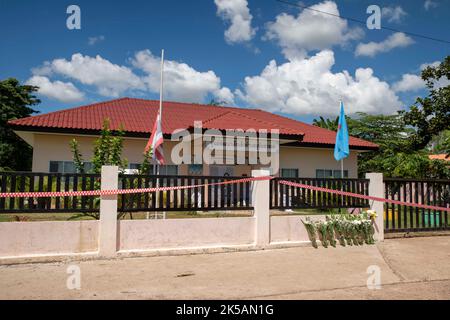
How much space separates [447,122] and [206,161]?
10.0m

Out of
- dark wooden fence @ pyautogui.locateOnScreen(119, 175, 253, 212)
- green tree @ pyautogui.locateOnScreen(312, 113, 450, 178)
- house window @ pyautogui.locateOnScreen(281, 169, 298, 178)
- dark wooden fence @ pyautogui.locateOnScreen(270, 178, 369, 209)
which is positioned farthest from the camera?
green tree @ pyautogui.locateOnScreen(312, 113, 450, 178)

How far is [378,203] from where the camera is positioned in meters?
7.62

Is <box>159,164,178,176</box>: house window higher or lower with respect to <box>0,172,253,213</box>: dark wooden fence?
higher

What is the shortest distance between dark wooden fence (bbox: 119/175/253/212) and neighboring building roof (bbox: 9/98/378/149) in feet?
20.4

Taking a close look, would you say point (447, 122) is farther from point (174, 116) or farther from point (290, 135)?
point (174, 116)

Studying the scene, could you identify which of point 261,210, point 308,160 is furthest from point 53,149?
point 308,160

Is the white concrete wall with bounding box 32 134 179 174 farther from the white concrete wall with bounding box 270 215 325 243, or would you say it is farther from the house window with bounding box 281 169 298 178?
the white concrete wall with bounding box 270 215 325 243

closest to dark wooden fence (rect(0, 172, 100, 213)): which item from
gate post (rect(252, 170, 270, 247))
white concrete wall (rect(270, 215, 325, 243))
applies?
gate post (rect(252, 170, 270, 247))

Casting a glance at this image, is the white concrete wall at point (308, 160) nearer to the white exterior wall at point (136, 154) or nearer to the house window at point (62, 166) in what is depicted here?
the white exterior wall at point (136, 154)

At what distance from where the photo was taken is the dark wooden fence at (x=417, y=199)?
26.3 feet

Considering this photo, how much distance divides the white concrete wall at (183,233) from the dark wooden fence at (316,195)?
30.3 inches

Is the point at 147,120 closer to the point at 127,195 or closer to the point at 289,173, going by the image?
the point at 289,173

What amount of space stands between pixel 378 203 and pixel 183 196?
14.2ft

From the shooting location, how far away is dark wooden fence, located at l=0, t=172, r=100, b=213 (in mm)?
5531
